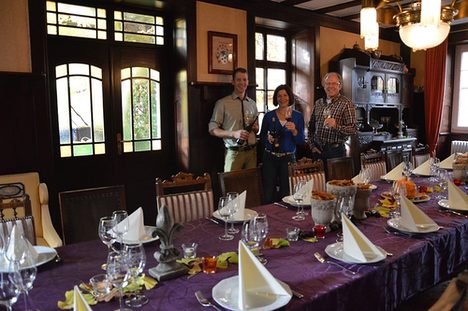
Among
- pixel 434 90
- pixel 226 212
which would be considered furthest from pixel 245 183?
pixel 434 90

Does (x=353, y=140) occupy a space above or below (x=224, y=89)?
below

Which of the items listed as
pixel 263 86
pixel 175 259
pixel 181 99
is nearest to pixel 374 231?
pixel 175 259

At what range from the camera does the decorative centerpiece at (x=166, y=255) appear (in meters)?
1.29

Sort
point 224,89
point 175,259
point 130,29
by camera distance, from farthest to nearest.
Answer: point 224,89 < point 130,29 < point 175,259

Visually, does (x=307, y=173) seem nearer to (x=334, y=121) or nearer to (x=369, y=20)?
(x=334, y=121)

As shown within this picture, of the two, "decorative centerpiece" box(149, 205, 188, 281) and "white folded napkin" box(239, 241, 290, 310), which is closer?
"white folded napkin" box(239, 241, 290, 310)

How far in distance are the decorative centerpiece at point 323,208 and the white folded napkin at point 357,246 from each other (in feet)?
0.70

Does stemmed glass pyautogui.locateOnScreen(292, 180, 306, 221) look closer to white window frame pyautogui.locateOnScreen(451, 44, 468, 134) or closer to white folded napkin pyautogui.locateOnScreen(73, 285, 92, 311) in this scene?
white folded napkin pyautogui.locateOnScreen(73, 285, 92, 311)

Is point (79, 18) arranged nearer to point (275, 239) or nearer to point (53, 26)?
point (53, 26)

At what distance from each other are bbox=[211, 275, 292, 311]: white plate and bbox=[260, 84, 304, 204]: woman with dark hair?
227cm

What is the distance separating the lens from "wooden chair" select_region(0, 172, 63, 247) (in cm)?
217

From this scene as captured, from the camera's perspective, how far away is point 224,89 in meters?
4.12

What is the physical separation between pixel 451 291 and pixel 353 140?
4.21 metres

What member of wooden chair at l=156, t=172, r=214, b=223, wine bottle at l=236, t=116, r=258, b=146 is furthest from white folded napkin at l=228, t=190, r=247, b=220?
wine bottle at l=236, t=116, r=258, b=146
